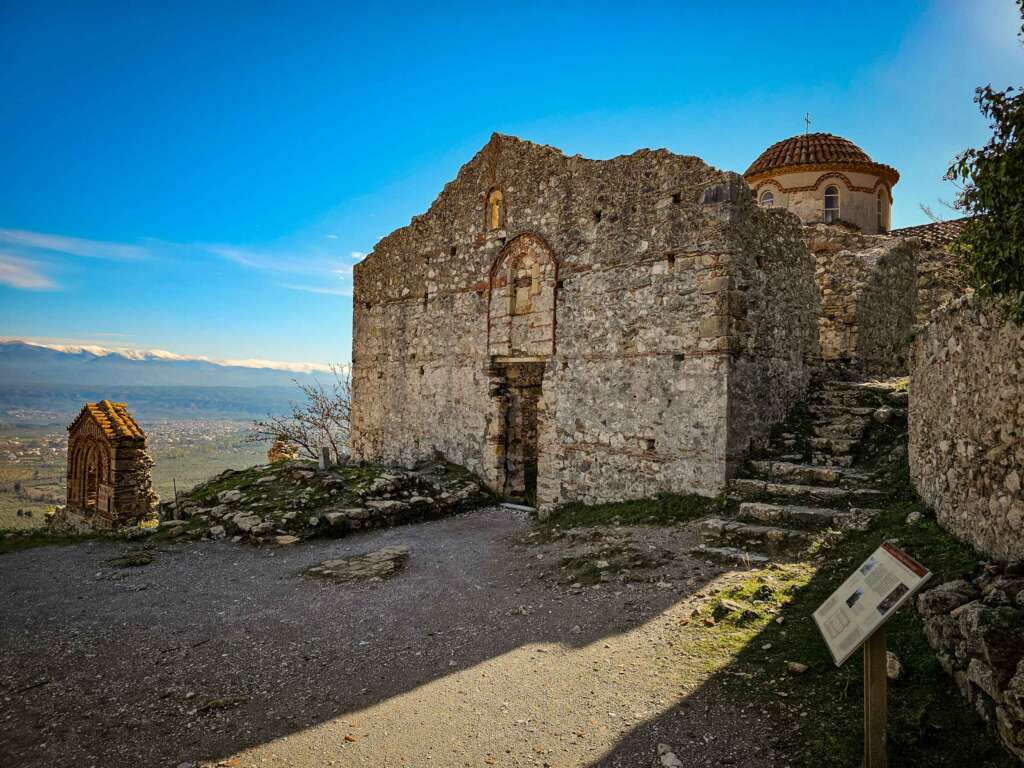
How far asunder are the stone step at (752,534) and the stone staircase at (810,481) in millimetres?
11

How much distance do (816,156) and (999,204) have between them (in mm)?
Answer: 16445

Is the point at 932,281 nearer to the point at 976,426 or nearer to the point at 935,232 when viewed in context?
the point at 935,232

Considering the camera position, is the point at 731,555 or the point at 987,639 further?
the point at 731,555

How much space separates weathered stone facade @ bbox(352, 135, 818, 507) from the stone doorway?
39 millimetres

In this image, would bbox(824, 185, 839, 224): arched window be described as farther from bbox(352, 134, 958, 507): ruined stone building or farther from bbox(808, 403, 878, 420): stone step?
bbox(808, 403, 878, 420): stone step

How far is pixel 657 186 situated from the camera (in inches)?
392

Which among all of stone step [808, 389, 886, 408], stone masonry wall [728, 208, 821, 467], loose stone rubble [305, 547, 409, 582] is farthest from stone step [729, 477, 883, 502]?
loose stone rubble [305, 547, 409, 582]

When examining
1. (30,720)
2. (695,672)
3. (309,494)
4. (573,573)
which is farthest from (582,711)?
(309,494)

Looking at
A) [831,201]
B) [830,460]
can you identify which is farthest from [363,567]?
[831,201]

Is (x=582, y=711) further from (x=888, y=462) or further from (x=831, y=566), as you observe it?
(x=888, y=462)

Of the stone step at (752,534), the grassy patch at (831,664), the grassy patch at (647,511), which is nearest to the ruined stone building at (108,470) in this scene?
the grassy patch at (647,511)

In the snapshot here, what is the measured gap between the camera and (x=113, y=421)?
16531 mm

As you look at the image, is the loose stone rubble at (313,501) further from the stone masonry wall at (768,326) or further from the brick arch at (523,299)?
the stone masonry wall at (768,326)

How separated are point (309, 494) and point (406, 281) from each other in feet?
20.0
